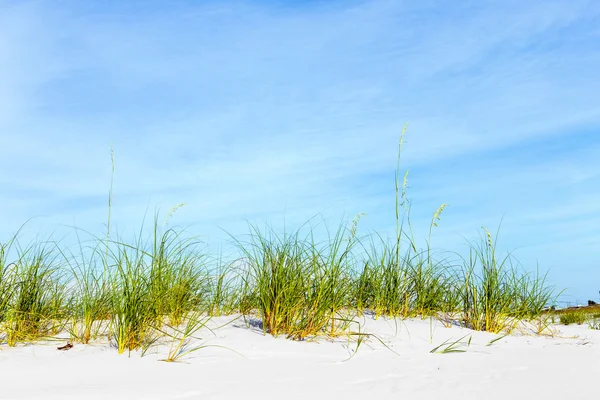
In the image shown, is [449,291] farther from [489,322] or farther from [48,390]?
[48,390]

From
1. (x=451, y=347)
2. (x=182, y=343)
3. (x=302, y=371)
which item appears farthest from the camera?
(x=451, y=347)

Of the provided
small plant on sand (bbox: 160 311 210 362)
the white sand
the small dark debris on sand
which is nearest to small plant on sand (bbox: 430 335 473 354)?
the white sand

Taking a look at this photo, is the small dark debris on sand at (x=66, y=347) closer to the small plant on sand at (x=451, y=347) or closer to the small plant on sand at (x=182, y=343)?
the small plant on sand at (x=182, y=343)

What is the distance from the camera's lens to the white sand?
2918 millimetres

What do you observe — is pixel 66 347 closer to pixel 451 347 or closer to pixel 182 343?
pixel 182 343

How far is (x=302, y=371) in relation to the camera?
3.43 m

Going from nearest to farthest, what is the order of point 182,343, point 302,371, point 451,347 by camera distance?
point 302,371 < point 182,343 < point 451,347

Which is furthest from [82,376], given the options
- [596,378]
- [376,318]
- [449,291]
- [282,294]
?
[449,291]

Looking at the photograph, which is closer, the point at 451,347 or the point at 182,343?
the point at 182,343

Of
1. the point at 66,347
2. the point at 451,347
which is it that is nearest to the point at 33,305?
the point at 66,347

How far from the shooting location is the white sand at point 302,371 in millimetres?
2918

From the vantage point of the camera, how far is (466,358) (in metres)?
3.92

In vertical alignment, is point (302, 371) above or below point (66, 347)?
below

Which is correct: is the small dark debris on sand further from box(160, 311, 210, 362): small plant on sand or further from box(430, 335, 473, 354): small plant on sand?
box(430, 335, 473, 354): small plant on sand
